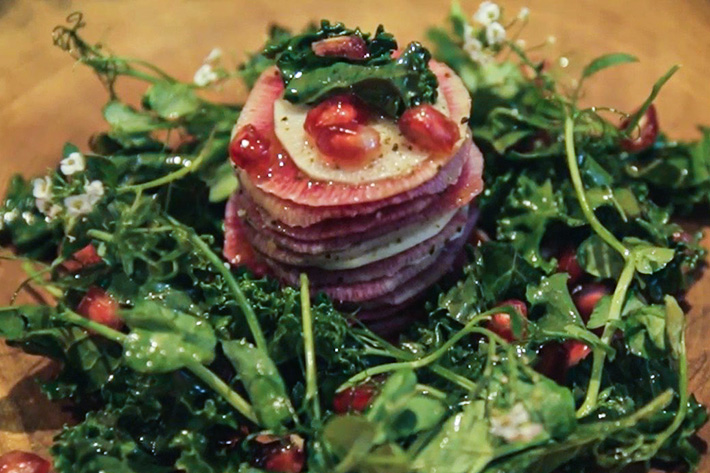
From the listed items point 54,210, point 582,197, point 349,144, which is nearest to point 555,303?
point 582,197

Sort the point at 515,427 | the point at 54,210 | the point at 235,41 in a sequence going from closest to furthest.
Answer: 1. the point at 515,427
2. the point at 54,210
3. the point at 235,41

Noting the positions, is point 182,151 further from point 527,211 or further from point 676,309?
point 676,309

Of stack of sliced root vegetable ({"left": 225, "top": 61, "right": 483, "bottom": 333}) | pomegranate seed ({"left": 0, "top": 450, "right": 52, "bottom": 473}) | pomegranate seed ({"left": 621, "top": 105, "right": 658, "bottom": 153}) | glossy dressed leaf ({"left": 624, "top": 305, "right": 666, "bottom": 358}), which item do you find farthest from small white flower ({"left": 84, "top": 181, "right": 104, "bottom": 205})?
pomegranate seed ({"left": 621, "top": 105, "right": 658, "bottom": 153})

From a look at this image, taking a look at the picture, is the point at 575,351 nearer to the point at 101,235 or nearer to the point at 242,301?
the point at 242,301

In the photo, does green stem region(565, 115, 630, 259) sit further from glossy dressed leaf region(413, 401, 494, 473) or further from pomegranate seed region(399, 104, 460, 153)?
glossy dressed leaf region(413, 401, 494, 473)

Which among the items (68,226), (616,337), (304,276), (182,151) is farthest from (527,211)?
(68,226)

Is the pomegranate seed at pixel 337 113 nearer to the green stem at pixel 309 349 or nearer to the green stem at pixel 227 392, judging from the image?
the green stem at pixel 309 349
